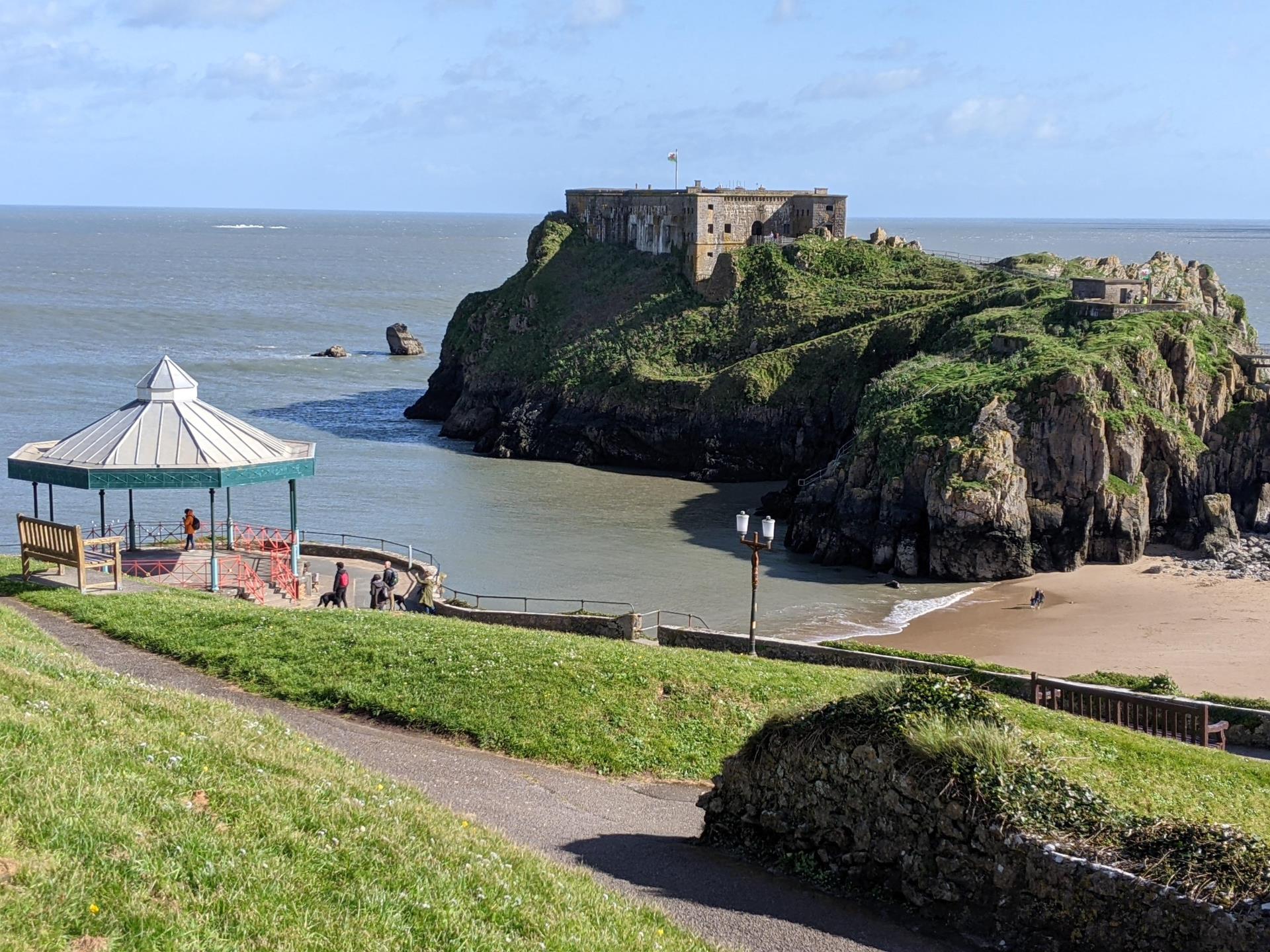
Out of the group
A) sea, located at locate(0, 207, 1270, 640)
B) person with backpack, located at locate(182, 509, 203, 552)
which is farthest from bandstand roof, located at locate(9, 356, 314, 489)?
sea, located at locate(0, 207, 1270, 640)

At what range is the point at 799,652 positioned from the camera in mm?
26922

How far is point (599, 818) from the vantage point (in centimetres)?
1599

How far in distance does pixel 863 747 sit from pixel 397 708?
8461mm

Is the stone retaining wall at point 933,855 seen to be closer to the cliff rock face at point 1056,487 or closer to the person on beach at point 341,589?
the person on beach at point 341,589

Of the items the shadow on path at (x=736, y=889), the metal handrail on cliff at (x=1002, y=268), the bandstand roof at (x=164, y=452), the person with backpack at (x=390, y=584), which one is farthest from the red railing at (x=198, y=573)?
the metal handrail on cliff at (x=1002, y=268)

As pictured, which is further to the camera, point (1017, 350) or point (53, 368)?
point (53, 368)

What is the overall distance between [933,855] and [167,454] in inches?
→ 897

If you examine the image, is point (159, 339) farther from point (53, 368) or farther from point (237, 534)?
point (237, 534)

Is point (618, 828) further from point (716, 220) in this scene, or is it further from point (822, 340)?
point (716, 220)

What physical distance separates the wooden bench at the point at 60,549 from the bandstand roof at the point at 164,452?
224 cm

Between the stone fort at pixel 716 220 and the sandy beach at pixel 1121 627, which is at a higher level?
the stone fort at pixel 716 220

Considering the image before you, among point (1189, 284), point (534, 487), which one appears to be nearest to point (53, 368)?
point (534, 487)

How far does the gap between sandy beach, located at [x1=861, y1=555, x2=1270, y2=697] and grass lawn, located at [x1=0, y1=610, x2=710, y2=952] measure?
23046 mm

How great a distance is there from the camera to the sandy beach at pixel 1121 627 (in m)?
33.8
